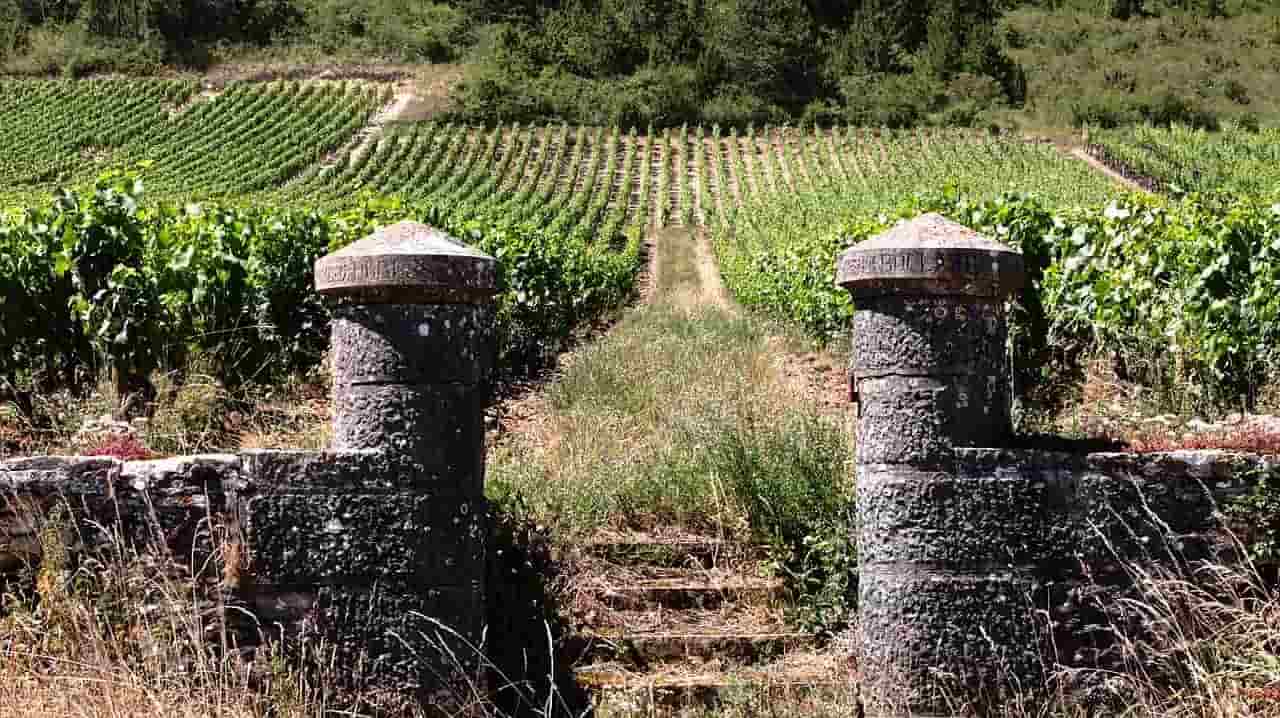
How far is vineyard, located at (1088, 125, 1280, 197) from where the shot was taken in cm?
3847

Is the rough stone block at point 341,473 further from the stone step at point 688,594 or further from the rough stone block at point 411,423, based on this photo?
the stone step at point 688,594

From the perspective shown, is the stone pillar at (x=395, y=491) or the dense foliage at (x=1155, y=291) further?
the dense foliage at (x=1155, y=291)

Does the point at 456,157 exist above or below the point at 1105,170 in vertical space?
above

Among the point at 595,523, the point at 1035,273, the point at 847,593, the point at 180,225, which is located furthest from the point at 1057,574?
the point at 180,225

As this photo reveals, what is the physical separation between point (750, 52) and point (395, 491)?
64.5 meters

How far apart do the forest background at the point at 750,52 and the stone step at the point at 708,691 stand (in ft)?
173

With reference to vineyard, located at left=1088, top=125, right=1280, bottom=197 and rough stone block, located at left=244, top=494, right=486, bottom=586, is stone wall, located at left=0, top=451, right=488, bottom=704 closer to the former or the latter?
rough stone block, located at left=244, top=494, right=486, bottom=586

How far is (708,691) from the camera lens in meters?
4.93

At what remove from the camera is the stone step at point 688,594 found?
5539 millimetres

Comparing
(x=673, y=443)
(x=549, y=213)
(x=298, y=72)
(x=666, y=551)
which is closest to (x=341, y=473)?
(x=666, y=551)

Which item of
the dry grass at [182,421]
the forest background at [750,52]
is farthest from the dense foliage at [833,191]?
the forest background at [750,52]

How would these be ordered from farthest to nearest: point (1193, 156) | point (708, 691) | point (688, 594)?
1. point (1193, 156)
2. point (688, 594)
3. point (708, 691)

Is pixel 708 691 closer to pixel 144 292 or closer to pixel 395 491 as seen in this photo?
pixel 395 491

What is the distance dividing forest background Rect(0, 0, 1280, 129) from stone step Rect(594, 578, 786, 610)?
52.1 meters
